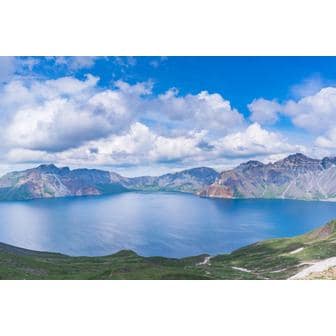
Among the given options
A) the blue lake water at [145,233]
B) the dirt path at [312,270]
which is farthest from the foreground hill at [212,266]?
the blue lake water at [145,233]

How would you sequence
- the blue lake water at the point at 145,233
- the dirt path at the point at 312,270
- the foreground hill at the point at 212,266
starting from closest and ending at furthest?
the dirt path at the point at 312,270 < the foreground hill at the point at 212,266 < the blue lake water at the point at 145,233

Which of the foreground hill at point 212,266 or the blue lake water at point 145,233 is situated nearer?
the foreground hill at point 212,266

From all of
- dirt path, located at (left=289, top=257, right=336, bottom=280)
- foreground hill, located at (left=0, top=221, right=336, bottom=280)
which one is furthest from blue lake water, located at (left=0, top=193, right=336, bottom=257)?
dirt path, located at (left=289, top=257, right=336, bottom=280)

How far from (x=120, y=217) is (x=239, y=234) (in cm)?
4790

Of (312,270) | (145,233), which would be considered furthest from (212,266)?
(145,233)

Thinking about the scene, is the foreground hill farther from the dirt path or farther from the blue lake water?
the blue lake water

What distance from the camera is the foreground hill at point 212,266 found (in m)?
29.4

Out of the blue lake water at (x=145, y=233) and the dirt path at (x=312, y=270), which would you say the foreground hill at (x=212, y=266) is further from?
the blue lake water at (x=145, y=233)

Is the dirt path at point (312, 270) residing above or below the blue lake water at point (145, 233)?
below

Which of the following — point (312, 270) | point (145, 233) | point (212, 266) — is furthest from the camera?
point (145, 233)

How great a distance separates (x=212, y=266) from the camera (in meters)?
51.2

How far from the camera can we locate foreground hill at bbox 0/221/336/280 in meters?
29.4

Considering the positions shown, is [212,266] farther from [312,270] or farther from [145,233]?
[145,233]

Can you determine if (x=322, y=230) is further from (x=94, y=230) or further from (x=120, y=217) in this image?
(x=120, y=217)
